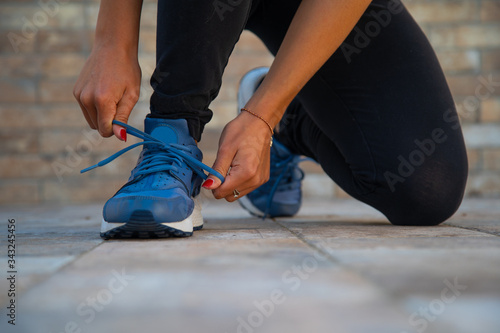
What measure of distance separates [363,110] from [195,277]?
77 cm

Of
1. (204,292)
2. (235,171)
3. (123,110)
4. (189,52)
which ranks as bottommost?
(204,292)

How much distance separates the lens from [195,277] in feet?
2.02

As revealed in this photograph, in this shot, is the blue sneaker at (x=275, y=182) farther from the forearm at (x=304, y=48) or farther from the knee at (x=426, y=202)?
the forearm at (x=304, y=48)

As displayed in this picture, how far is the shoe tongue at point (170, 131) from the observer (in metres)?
1.04

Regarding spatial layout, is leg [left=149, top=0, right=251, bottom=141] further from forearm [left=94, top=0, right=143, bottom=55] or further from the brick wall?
the brick wall

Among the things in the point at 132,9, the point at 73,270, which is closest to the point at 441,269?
the point at 73,270

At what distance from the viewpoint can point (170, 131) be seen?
104 centimetres

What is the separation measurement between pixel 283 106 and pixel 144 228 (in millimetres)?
345

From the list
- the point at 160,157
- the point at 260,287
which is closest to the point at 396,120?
the point at 160,157

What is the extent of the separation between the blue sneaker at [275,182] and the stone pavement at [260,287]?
27.7 inches

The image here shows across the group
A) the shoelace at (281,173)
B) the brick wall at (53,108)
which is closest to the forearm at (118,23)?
the shoelace at (281,173)

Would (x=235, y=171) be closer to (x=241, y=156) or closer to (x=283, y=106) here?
(x=241, y=156)

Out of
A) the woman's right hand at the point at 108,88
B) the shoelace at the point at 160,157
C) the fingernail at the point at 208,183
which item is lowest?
the fingernail at the point at 208,183

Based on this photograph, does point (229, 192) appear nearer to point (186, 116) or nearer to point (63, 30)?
point (186, 116)
